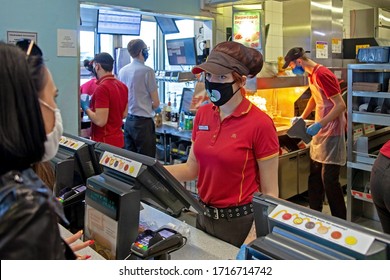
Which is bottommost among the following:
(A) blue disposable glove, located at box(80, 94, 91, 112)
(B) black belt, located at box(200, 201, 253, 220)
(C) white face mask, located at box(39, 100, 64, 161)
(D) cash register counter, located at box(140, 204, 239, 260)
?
(D) cash register counter, located at box(140, 204, 239, 260)

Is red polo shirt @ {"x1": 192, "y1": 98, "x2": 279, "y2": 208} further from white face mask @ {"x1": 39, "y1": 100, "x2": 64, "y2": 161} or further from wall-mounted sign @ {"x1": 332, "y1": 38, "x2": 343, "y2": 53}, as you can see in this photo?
wall-mounted sign @ {"x1": 332, "y1": 38, "x2": 343, "y2": 53}

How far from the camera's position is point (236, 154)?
1.86m

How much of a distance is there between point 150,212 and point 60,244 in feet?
4.33

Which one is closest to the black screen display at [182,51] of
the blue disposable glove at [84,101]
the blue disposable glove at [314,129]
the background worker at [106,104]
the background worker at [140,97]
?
the background worker at [140,97]

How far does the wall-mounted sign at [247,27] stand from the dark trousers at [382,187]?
299 cm

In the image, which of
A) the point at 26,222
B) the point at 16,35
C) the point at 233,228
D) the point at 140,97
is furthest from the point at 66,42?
the point at 26,222

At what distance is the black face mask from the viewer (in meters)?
1.94

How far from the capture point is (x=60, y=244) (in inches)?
33.2

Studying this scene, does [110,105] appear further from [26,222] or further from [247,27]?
[26,222]

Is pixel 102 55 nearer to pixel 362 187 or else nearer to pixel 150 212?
pixel 150 212

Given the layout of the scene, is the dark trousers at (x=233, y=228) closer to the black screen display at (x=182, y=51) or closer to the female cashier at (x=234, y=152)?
the female cashier at (x=234, y=152)

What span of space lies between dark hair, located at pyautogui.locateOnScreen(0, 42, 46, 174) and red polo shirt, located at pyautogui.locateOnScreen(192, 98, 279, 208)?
1.12 m

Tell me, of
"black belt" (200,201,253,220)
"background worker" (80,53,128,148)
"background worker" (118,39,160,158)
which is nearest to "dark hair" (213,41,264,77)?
"black belt" (200,201,253,220)

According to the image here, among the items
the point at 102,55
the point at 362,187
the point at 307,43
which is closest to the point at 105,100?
the point at 102,55
